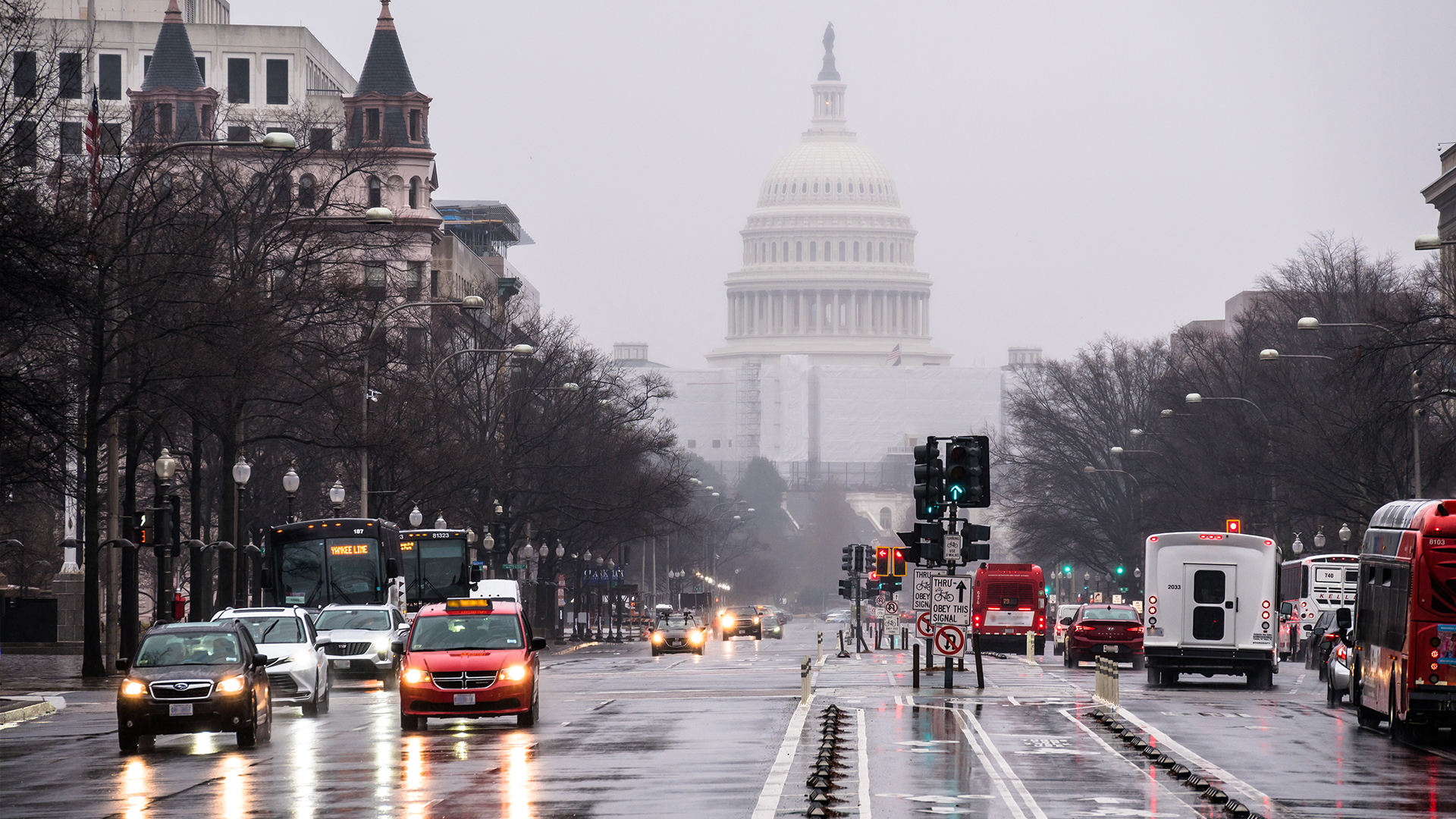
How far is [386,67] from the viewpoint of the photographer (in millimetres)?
108375

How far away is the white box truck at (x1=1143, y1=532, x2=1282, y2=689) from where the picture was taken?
143ft

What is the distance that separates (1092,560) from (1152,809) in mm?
93543

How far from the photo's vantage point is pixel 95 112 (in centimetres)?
4566

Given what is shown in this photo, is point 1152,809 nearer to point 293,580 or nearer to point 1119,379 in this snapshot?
point 293,580

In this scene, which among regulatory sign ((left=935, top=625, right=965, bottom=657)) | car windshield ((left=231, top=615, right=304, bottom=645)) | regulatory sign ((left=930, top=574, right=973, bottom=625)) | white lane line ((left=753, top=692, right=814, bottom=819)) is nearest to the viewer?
white lane line ((left=753, top=692, right=814, bottom=819))

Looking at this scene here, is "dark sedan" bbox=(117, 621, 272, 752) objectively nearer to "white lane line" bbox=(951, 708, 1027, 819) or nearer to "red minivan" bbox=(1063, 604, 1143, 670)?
"white lane line" bbox=(951, 708, 1027, 819)

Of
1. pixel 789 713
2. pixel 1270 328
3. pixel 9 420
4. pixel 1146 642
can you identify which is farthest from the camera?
pixel 1270 328

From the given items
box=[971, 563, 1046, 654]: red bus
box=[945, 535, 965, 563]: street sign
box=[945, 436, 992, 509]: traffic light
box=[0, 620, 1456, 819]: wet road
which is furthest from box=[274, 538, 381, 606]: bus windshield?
box=[971, 563, 1046, 654]: red bus

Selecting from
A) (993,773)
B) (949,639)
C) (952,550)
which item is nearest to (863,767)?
(993,773)

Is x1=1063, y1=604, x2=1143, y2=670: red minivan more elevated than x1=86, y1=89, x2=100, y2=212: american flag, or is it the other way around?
x1=86, y1=89, x2=100, y2=212: american flag

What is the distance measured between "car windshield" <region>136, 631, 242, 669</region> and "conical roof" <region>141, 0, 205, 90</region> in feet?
253

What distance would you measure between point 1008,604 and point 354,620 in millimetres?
30898

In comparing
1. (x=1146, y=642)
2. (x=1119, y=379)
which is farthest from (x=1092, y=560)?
(x=1146, y=642)

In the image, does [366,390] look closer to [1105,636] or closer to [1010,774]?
[1105,636]
